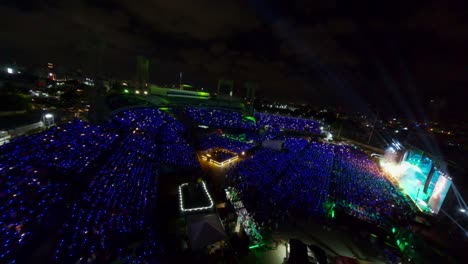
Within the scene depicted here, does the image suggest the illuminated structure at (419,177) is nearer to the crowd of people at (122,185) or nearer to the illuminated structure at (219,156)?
the crowd of people at (122,185)

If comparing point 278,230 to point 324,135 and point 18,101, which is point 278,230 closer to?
point 18,101

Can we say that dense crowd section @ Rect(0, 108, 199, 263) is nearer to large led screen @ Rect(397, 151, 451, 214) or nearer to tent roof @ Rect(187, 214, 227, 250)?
tent roof @ Rect(187, 214, 227, 250)

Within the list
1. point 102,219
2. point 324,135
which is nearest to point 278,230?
point 102,219

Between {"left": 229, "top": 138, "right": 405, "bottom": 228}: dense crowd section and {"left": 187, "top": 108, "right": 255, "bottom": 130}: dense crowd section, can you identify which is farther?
{"left": 187, "top": 108, "right": 255, "bottom": 130}: dense crowd section

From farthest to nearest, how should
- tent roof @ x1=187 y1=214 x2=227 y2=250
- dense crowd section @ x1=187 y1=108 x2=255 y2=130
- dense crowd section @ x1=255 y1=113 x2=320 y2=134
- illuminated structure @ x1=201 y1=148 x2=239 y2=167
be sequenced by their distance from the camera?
dense crowd section @ x1=255 y1=113 x2=320 y2=134 < dense crowd section @ x1=187 y1=108 x2=255 y2=130 < illuminated structure @ x1=201 y1=148 x2=239 y2=167 < tent roof @ x1=187 y1=214 x2=227 y2=250

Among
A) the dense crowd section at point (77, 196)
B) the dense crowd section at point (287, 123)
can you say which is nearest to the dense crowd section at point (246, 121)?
the dense crowd section at point (287, 123)

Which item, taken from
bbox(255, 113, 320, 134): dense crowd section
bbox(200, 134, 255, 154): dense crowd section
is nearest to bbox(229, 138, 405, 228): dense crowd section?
bbox(200, 134, 255, 154): dense crowd section

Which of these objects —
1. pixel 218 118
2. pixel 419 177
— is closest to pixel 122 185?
pixel 419 177
